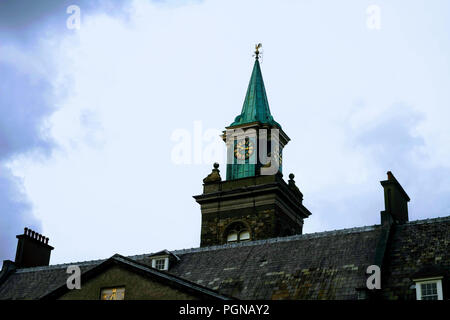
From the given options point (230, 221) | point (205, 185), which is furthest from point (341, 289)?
point (205, 185)

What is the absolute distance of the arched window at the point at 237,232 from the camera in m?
52.0

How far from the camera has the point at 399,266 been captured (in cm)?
3472

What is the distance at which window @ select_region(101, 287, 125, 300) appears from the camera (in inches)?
1296

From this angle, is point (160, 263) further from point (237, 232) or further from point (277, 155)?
point (277, 155)

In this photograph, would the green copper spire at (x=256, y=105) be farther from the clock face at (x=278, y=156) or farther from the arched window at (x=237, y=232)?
the arched window at (x=237, y=232)

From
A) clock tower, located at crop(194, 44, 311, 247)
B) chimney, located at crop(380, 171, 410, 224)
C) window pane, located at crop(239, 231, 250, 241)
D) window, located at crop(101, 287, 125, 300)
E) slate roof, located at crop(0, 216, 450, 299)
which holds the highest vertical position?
clock tower, located at crop(194, 44, 311, 247)

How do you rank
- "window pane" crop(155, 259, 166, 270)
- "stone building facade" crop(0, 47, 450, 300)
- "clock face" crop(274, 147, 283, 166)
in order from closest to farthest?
→ "stone building facade" crop(0, 47, 450, 300)
"window pane" crop(155, 259, 166, 270)
"clock face" crop(274, 147, 283, 166)

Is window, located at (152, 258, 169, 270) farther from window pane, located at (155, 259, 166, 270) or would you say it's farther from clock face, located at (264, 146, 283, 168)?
clock face, located at (264, 146, 283, 168)

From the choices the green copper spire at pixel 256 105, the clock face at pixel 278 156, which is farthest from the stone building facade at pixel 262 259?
the green copper spire at pixel 256 105

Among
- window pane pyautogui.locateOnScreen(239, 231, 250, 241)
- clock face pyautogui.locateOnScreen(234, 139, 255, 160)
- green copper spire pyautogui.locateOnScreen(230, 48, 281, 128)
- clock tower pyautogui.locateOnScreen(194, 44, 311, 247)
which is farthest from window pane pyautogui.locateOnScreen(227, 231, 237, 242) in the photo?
green copper spire pyautogui.locateOnScreen(230, 48, 281, 128)

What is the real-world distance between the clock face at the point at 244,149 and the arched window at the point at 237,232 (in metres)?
6.35

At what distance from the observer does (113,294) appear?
3322cm
